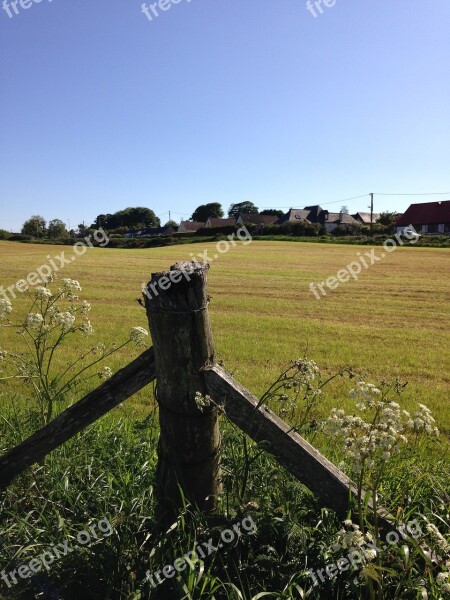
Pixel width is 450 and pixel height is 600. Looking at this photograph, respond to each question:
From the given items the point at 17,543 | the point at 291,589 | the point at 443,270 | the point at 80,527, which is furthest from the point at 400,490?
the point at 443,270

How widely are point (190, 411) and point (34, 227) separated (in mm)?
105800

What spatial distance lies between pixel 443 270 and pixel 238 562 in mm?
27721

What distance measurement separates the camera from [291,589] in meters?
1.96

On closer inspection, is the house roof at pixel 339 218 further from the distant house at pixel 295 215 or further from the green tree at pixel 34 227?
the green tree at pixel 34 227

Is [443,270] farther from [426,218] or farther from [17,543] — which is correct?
[426,218]

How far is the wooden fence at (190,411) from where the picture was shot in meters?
2.19

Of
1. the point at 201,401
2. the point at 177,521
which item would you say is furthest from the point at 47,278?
the point at 177,521

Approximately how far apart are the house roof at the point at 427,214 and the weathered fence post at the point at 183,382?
85.1 metres

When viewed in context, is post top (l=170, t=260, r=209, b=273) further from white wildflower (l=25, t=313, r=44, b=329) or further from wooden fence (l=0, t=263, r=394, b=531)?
white wildflower (l=25, t=313, r=44, b=329)

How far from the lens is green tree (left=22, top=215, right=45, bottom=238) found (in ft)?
316

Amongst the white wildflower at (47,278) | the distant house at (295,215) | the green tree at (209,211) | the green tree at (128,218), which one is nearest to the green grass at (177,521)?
the white wildflower at (47,278)

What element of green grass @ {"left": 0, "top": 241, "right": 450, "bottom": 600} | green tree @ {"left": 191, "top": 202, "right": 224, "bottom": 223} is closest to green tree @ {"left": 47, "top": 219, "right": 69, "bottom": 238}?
green tree @ {"left": 191, "top": 202, "right": 224, "bottom": 223}

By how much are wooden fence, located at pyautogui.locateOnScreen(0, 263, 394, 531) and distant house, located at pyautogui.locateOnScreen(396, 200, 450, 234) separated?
81.6m

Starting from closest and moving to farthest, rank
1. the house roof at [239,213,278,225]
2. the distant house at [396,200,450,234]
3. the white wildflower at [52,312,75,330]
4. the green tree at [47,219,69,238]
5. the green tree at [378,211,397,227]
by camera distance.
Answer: the white wildflower at [52,312,75,330]
the distant house at [396,200,450,234]
the green tree at [378,211,397,227]
the green tree at [47,219,69,238]
the house roof at [239,213,278,225]
